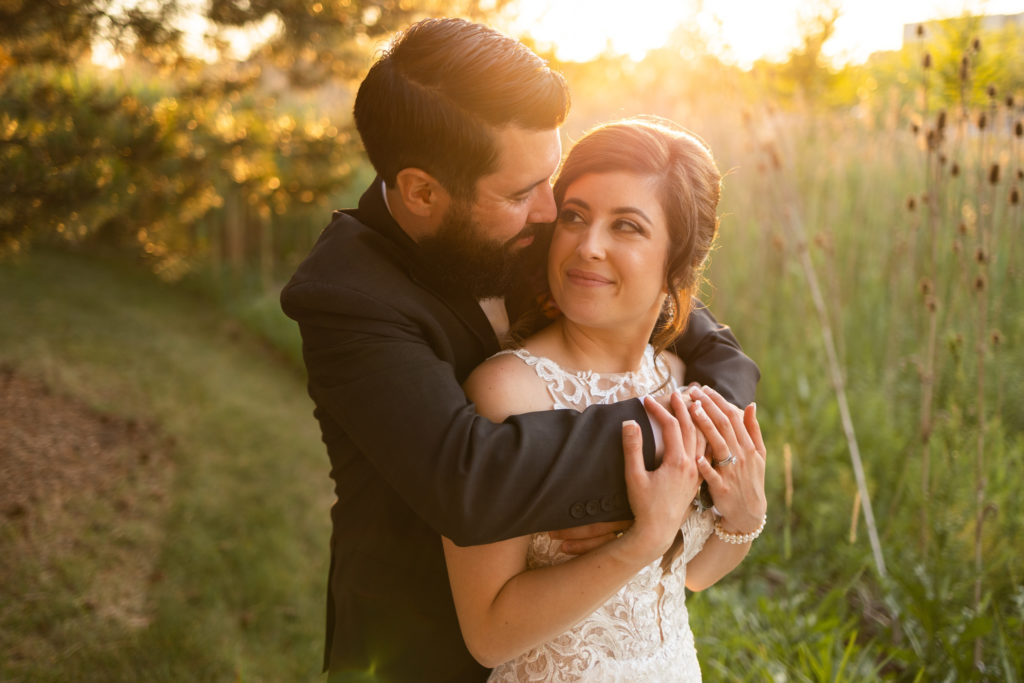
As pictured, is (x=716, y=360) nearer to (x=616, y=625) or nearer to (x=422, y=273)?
(x=616, y=625)

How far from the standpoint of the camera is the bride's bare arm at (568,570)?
4.95 feet

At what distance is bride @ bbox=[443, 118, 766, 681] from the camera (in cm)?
156

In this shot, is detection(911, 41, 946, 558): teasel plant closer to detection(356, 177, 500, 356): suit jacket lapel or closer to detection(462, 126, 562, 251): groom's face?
detection(462, 126, 562, 251): groom's face

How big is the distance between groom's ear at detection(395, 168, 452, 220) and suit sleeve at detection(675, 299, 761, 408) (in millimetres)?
852

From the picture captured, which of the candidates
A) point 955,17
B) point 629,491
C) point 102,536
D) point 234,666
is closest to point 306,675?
point 234,666

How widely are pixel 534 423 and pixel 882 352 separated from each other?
14.5 feet

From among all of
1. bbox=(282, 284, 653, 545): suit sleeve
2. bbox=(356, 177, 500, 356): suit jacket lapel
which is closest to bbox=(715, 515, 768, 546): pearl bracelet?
bbox=(282, 284, 653, 545): suit sleeve

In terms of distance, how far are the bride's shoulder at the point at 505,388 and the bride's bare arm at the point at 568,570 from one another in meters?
0.29

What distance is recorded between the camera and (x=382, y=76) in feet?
6.31

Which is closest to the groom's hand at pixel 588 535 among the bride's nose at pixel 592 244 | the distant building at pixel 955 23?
the bride's nose at pixel 592 244

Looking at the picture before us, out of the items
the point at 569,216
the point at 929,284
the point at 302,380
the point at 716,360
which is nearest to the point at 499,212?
the point at 569,216

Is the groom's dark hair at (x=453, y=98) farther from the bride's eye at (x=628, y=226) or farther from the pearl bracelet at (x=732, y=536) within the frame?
the pearl bracelet at (x=732, y=536)

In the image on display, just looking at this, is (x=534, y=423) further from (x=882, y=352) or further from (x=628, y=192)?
(x=882, y=352)

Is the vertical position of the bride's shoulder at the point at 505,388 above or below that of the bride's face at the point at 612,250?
below
